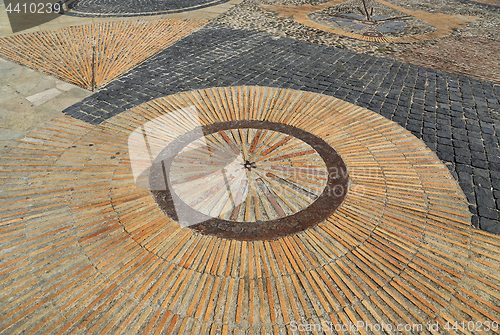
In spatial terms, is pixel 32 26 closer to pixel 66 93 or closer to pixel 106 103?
pixel 66 93

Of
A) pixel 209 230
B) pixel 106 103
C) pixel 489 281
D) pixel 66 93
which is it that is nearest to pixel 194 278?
pixel 209 230

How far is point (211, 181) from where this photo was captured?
160 inches

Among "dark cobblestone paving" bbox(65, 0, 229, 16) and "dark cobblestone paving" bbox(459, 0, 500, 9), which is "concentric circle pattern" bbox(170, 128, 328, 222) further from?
"dark cobblestone paving" bbox(459, 0, 500, 9)

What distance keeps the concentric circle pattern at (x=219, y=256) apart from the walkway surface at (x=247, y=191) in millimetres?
19

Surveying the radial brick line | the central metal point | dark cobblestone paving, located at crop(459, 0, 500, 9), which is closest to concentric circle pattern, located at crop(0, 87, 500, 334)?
the central metal point

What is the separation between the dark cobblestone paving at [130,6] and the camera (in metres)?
10.1

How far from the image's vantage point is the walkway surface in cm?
285

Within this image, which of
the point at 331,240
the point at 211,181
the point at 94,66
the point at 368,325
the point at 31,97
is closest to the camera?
the point at 368,325

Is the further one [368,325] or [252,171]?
[252,171]

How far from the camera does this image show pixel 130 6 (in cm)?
1073

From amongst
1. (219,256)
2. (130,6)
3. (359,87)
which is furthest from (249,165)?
(130,6)

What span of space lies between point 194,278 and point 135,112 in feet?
11.2

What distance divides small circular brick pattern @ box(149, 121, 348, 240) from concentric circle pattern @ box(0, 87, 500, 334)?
0.12 m

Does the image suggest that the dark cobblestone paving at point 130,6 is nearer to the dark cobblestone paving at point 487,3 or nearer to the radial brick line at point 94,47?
the radial brick line at point 94,47
